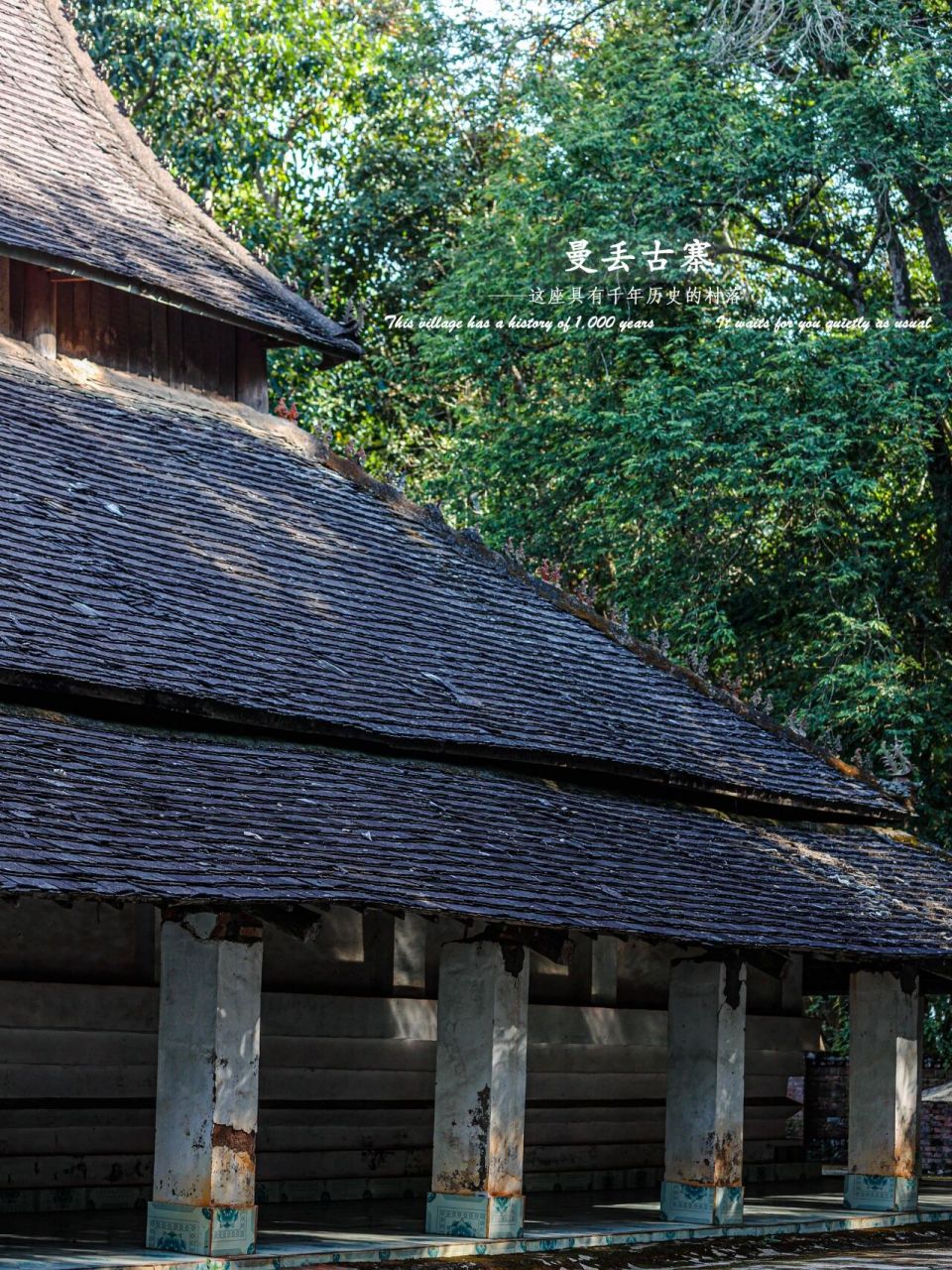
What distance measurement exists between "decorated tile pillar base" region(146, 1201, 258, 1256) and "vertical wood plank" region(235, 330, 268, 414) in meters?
10.7

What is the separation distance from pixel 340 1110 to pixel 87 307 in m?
8.12

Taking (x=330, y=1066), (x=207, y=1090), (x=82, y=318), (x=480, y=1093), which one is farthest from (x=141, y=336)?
(x=207, y=1090)

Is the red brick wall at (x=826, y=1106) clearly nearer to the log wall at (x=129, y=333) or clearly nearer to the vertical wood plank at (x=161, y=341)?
the log wall at (x=129, y=333)

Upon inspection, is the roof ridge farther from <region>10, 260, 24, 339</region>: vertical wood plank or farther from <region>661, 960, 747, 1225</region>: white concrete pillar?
A: <region>661, 960, 747, 1225</region>: white concrete pillar

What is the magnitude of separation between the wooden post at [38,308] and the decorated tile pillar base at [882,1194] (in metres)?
10.7

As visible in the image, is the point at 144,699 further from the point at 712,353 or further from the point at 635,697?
the point at 712,353

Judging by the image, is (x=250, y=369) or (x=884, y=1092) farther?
(x=250, y=369)

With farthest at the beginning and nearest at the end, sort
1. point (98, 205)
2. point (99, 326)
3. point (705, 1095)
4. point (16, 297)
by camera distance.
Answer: point (98, 205), point (99, 326), point (16, 297), point (705, 1095)

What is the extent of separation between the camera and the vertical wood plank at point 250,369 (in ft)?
65.9

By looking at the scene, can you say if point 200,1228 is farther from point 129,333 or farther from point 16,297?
point 129,333

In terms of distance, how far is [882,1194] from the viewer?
648 inches

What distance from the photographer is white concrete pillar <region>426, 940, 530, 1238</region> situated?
12.8 meters

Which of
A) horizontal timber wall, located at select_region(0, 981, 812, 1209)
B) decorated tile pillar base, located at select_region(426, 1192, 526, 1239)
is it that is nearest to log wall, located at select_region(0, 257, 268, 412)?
horizontal timber wall, located at select_region(0, 981, 812, 1209)

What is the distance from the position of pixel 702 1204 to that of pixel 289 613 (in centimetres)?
568
